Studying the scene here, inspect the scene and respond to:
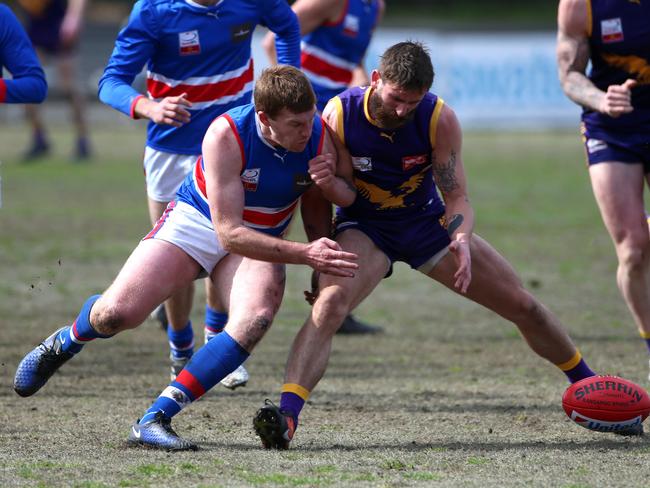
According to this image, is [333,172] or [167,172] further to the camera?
[167,172]

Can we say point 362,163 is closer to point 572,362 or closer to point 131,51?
point 572,362

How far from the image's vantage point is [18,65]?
22.2 ft

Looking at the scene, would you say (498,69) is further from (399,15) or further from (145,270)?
(145,270)

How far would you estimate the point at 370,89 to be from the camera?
5867 mm

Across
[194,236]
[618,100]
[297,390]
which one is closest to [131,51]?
[194,236]

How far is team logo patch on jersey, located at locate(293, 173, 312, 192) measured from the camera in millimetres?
5750

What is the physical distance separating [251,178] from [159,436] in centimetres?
124

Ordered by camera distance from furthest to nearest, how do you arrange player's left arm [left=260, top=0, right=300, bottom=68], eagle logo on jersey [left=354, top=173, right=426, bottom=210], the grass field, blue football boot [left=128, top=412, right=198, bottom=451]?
player's left arm [left=260, top=0, right=300, bottom=68], eagle logo on jersey [left=354, top=173, right=426, bottom=210], blue football boot [left=128, top=412, right=198, bottom=451], the grass field

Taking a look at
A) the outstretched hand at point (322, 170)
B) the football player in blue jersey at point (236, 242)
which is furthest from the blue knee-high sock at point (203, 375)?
the outstretched hand at point (322, 170)

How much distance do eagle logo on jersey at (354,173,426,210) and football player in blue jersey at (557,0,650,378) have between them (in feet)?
4.72

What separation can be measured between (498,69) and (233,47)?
2038cm

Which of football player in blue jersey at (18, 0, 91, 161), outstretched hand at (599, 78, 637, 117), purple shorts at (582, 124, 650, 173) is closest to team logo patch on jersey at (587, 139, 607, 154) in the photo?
purple shorts at (582, 124, 650, 173)

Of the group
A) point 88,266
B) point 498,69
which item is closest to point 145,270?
point 88,266

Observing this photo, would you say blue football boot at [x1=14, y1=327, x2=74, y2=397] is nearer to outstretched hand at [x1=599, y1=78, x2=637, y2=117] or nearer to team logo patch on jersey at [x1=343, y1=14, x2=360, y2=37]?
outstretched hand at [x1=599, y1=78, x2=637, y2=117]
